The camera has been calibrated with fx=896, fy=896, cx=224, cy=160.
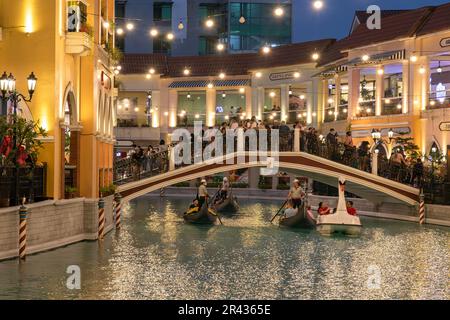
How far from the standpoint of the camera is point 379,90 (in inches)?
1535

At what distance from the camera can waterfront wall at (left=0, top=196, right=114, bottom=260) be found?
63.3ft

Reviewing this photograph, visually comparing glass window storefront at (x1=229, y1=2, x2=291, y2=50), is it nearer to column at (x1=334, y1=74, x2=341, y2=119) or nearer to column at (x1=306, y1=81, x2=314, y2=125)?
column at (x1=306, y1=81, x2=314, y2=125)

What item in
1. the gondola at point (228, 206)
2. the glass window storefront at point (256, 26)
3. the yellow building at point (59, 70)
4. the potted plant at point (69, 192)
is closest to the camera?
the yellow building at point (59, 70)

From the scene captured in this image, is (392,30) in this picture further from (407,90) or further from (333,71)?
(333,71)

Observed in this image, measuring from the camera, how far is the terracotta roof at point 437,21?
114ft

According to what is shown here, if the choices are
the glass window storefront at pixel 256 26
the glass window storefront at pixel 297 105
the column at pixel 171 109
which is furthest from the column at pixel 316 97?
the glass window storefront at pixel 256 26

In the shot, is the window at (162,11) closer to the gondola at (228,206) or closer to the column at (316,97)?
the column at (316,97)

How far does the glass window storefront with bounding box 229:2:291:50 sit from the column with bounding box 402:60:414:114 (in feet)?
67.1

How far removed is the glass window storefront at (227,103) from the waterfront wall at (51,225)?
26994 mm

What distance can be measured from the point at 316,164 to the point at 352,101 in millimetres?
10129

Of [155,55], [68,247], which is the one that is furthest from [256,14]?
[68,247]

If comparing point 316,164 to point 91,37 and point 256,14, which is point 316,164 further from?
point 256,14

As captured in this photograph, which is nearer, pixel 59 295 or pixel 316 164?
pixel 59 295

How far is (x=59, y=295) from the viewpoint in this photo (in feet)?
51.5
